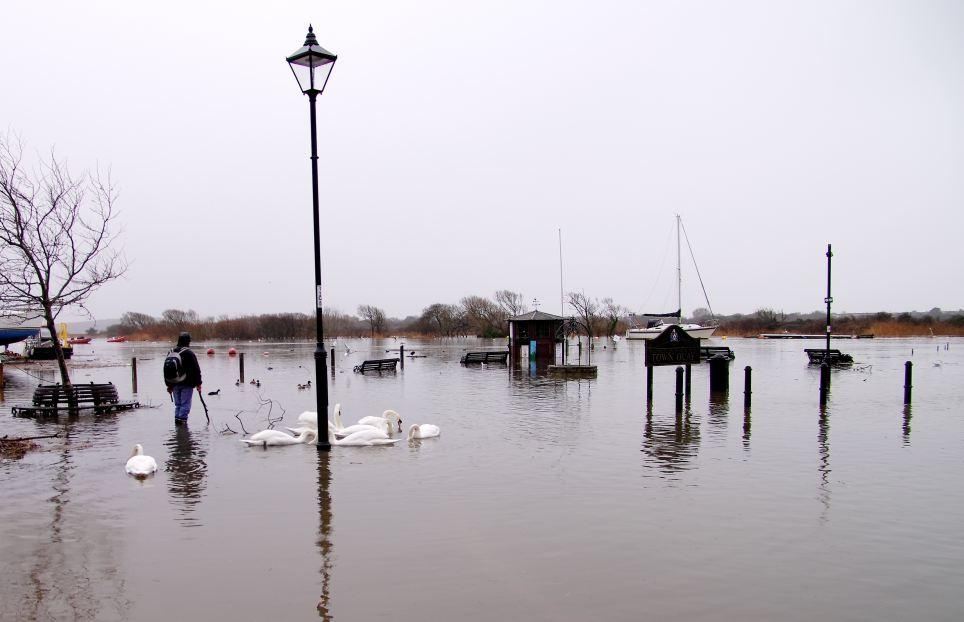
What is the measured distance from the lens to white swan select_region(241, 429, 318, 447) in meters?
10.5

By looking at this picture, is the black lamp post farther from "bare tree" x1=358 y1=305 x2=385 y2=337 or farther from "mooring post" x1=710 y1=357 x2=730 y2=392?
"bare tree" x1=358 y1=305 x2=385 y2=337

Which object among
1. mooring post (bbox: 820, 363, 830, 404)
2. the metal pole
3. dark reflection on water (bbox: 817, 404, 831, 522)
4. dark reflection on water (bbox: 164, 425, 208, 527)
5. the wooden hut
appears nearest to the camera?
dark reflection on water (bbox: 164, 425, 208, 527)

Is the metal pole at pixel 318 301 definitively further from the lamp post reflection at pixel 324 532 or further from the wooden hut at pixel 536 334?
the wooden hut at pixel 536 334

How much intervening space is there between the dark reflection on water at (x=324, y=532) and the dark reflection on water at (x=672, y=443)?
4.42 meters

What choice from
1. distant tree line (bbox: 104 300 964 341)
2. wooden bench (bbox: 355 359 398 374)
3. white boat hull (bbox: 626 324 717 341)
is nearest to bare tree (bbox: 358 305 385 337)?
distant tree line (bbox: 104 300 964 341)

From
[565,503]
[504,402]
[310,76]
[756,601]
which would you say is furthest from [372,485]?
[504,402]

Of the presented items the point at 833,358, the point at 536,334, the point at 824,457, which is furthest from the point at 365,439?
the point at 833,358

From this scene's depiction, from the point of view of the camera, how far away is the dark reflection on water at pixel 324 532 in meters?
4.56

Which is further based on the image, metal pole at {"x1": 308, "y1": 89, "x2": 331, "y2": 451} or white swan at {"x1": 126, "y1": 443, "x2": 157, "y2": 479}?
metal pole at {"x1": 308, "y1": 89, "x2": 331, "y2": 451}

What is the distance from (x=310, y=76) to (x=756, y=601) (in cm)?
875

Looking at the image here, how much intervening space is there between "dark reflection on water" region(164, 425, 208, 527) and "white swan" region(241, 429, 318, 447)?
2.46ft

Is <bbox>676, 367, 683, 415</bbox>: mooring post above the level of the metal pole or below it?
below

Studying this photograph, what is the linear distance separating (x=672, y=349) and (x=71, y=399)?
1420cm

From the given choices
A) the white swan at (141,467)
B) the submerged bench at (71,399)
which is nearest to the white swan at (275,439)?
the white swan at (141,467)
